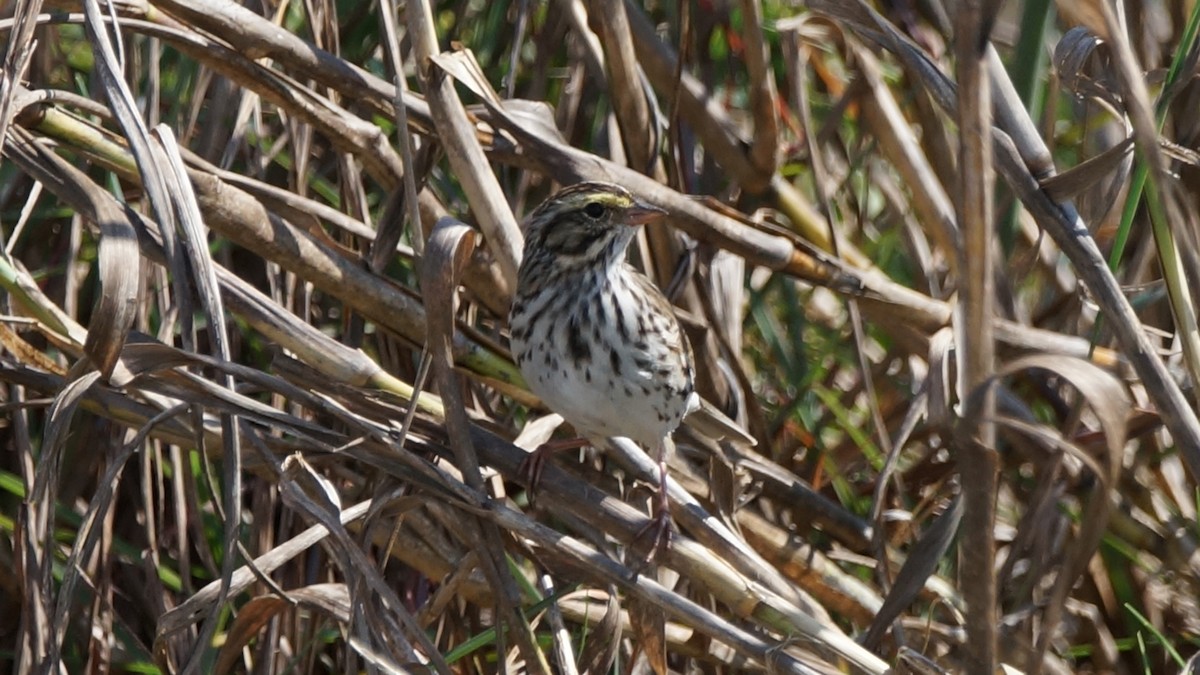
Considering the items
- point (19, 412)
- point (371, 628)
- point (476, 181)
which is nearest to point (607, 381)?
point (476, 181)

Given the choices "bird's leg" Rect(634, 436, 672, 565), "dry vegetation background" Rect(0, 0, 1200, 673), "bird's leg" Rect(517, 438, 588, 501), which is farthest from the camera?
"bird's leg" Rect(517, 438, 588, 501)

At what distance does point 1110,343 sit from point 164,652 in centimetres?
226

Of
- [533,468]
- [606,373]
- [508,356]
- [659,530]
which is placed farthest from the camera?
[508,356]

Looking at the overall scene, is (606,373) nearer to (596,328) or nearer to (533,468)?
(596,328)

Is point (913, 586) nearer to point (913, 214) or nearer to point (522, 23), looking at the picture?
point (522, 23)

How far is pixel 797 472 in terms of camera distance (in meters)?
3.82

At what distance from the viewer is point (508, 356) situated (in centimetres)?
326

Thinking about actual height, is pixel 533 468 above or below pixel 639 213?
below

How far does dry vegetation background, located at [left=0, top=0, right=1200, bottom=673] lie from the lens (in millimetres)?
2463

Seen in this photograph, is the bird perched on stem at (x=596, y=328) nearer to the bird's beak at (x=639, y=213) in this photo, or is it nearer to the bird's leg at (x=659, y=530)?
the bird's beak at (x=639, y=213)

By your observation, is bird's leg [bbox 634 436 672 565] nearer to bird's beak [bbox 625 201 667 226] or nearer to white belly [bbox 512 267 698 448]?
white belly [bbox 512 267 698 448]

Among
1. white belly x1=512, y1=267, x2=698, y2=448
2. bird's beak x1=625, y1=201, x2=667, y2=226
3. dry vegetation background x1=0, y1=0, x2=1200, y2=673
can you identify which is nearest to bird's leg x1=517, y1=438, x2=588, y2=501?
dry vegetation background x1=0, y1=0, x2=1200, y2=673

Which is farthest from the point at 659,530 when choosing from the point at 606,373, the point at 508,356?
the point at 508,356

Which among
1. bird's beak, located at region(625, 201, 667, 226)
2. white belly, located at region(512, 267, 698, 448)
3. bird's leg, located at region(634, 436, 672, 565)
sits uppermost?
bird's beak, located at region(625, 201, 667, 226)
